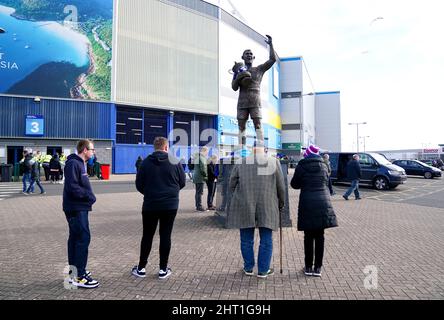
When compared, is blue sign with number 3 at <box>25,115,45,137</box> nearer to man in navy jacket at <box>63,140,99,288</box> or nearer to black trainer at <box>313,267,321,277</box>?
man in navy jacket at <box>63,140,99,288</box>

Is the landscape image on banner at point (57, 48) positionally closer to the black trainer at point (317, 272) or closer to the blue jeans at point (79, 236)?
the blue jeans at point (79, 236)

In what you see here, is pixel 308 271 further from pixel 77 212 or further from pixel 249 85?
pixel 249 85

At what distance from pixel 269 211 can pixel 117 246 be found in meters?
3.29

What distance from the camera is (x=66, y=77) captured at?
1101 inches

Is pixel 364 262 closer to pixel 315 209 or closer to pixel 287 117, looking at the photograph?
pixel 315 209

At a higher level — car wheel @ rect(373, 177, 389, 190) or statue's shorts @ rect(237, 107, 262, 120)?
statue's shorts @ rect(237, 107, 262, 120)

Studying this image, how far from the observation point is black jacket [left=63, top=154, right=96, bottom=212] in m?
3.98

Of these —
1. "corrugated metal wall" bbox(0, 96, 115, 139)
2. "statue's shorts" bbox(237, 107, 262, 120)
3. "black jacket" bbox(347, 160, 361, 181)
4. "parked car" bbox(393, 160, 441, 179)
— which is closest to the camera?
"statue's shorts" bbox(237, 107, 262, 120)

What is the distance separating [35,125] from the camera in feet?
88.3

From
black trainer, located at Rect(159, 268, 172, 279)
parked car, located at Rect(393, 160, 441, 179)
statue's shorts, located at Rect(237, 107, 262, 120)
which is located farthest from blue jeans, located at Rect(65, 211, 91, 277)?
parked car, located at Rect(393, 160, 441, 179)

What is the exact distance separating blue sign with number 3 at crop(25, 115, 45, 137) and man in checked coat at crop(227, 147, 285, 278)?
90.6 feet

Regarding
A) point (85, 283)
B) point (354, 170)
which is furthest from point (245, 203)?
point (354, 170)

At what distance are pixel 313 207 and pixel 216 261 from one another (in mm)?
1830
